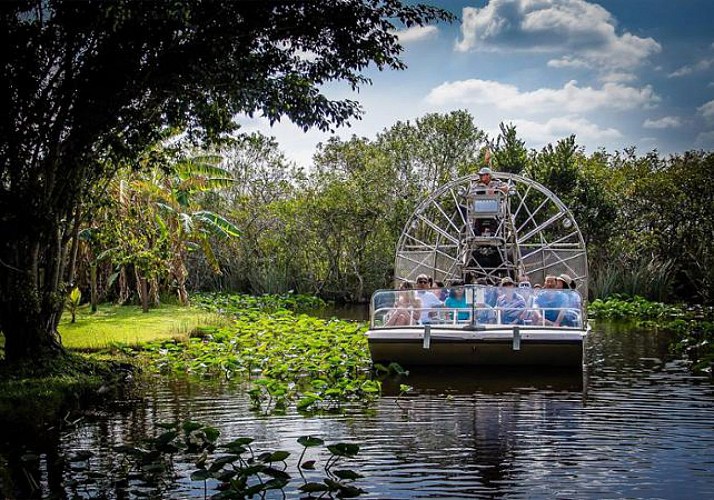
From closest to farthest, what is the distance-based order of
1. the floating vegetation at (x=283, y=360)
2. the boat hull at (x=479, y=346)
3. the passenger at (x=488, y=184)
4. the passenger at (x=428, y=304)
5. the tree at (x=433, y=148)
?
the floating vegetation at (x=283, y=360) → the boat hull at (x=479, y=346) → the passenger at (x=428, y=304) → the passenger at (x=488, y=184) → the tree at (x=433, y=148)

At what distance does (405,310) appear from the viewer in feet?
51.8

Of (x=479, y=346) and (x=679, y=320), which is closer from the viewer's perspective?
(x=479, y=346)

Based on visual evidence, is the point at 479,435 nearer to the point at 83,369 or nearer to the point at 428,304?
the point at 428,304

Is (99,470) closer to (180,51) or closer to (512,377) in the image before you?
(180,51)

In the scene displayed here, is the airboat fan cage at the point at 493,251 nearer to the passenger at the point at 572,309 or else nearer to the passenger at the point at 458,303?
the passenger at the point at 572,309

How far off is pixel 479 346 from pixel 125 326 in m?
10.0

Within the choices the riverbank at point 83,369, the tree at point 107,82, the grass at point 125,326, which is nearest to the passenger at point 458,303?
the tree at point 107,82

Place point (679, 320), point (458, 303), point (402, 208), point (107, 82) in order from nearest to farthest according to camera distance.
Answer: point (107, 82) < point (458, 303) < point (679, 320) < point (402, 208)

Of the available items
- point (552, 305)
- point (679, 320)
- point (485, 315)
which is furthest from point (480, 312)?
point (679, 320)

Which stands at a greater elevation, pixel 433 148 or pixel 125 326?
pixel 433 148

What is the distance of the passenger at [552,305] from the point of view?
15273mm

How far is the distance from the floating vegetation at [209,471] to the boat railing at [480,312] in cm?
625

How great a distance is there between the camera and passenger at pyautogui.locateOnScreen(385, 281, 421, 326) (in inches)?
619

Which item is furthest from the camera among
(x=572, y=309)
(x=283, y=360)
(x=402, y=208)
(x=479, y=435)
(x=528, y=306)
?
(x=402, y=208)
